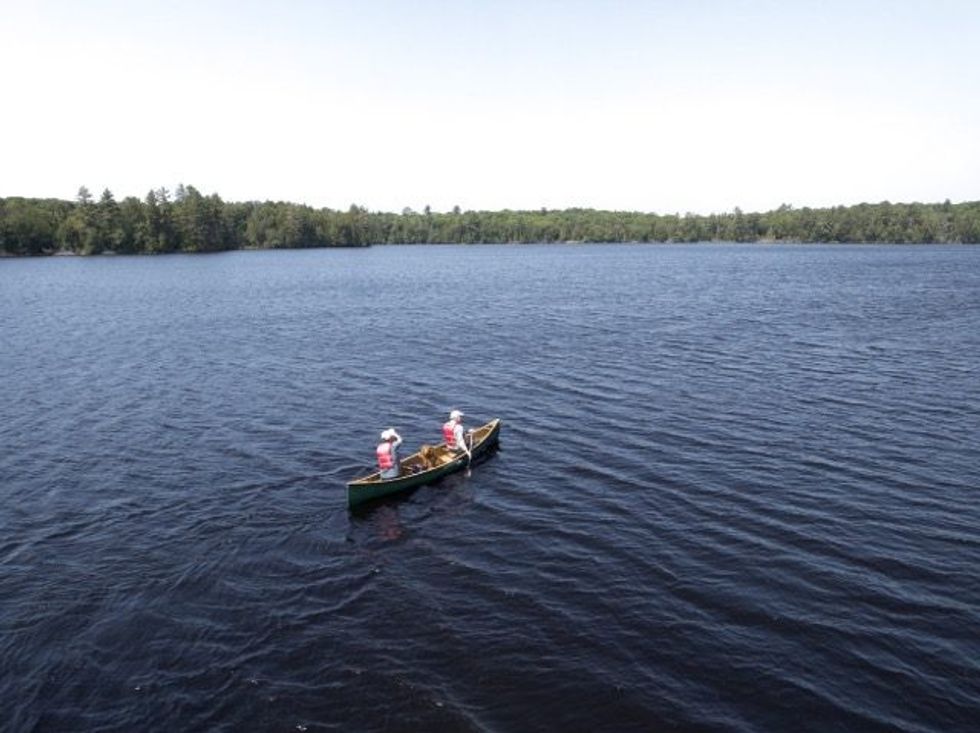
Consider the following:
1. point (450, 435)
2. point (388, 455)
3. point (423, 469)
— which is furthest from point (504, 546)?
point (450, 435)

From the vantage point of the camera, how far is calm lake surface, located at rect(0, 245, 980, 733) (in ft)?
57.4

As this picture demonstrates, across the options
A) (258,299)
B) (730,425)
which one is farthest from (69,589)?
(258,299)

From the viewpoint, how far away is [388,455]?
29.1m

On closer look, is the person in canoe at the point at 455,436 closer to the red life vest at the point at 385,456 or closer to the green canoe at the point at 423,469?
the green canoe at the point at 423,469

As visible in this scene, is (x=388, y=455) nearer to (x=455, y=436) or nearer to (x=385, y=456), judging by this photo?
(x=385, y=456)

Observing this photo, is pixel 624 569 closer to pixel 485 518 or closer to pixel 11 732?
pixel 485 518

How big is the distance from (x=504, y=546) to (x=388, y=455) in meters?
6.60

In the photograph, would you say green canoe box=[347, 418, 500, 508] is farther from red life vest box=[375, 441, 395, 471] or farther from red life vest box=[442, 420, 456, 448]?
red life vest box=[375, 441, 395, 471]

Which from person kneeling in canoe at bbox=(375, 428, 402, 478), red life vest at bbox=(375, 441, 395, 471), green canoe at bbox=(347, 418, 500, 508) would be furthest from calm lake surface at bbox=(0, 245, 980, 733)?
red life vest at bbox=(375, 441, 395, 471)

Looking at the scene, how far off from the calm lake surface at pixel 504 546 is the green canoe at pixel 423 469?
0.70 m

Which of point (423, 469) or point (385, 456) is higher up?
point (385, 456)

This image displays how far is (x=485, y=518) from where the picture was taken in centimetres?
2780

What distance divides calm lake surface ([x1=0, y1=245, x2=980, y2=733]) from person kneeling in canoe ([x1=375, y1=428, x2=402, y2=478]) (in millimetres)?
1263

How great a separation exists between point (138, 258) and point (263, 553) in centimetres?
18511
